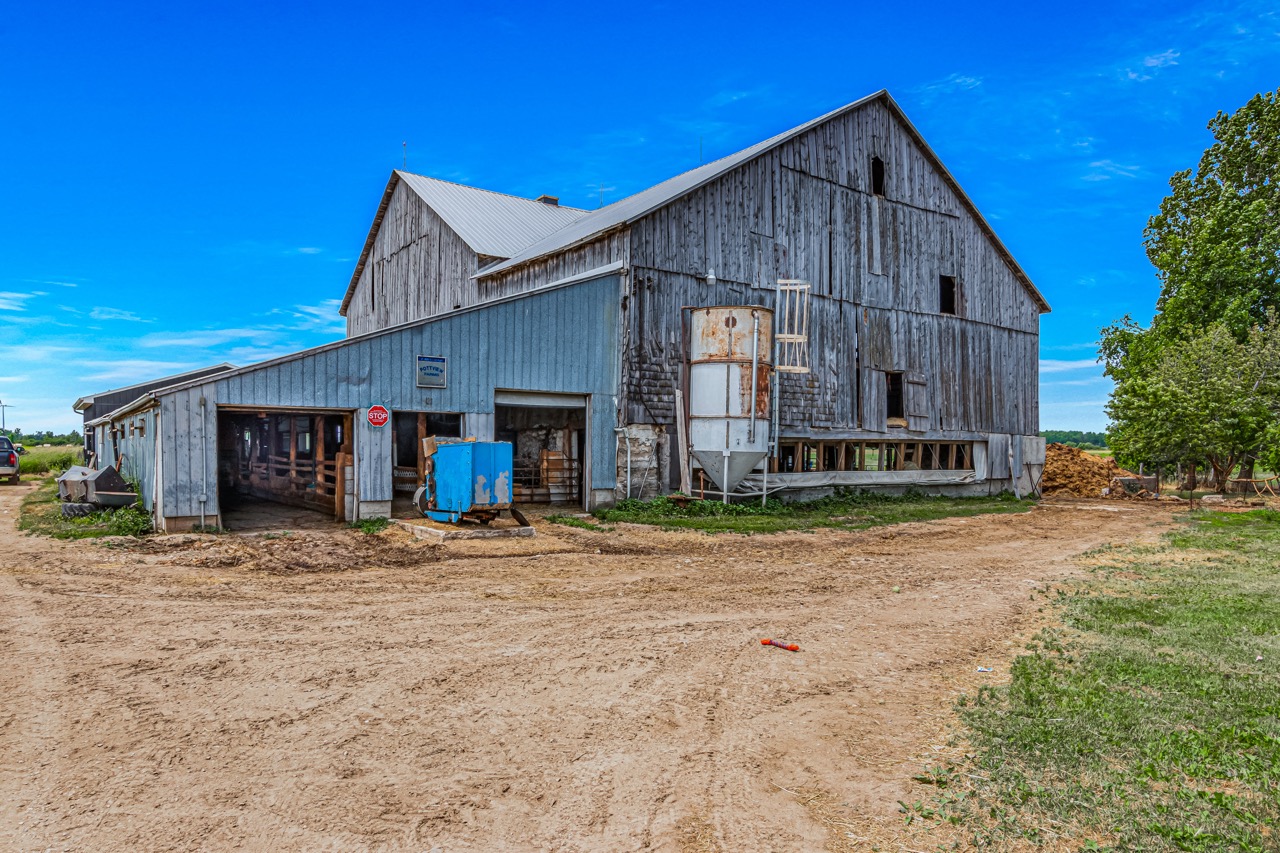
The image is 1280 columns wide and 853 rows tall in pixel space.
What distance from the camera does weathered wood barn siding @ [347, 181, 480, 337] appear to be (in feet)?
81.5

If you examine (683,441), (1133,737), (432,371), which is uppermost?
(432,371)

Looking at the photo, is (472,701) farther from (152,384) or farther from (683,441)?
(152,384)

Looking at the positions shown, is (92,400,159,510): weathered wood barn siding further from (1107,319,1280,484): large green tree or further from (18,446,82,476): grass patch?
(1107,319,1280,484): large green tree

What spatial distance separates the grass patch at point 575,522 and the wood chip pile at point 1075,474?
70.0 ft

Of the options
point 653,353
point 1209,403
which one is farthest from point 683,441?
point 1209,403

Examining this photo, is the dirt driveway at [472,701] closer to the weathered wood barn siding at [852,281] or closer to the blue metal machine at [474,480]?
the blue metal machine at [474,480]

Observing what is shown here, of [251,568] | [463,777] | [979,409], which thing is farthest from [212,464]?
[979,409]

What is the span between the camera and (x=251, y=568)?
10.7 m

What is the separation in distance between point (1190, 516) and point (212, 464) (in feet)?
74.3

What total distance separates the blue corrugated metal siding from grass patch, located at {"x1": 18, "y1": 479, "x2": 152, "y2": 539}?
0.94 metres

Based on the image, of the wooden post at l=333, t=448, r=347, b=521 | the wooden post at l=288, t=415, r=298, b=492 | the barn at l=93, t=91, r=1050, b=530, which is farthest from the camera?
the wooden post at l=288, t=415, r=298, b=492

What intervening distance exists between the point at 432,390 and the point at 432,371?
1.29 ft

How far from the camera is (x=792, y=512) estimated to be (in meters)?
18.8

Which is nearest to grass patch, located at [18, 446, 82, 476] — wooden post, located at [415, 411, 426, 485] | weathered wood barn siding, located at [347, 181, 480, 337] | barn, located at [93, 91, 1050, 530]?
barn, located at [93, 91, 1050, 530]
